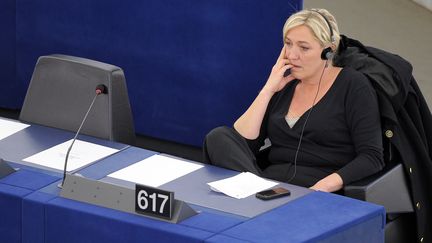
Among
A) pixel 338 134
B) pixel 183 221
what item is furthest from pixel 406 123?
pixel 183 221

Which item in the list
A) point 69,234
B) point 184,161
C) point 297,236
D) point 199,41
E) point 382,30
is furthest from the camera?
point 382,30

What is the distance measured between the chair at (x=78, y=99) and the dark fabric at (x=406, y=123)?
1.04 metres

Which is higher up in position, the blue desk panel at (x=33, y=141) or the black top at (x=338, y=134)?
the black top at (x=338, y=134)

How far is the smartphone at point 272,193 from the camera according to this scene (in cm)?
457

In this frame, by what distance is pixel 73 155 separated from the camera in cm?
504

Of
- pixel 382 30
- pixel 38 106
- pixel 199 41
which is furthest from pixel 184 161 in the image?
pixel 382 30

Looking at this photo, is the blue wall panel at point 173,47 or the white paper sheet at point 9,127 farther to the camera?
the blue wall panel at point 173,47

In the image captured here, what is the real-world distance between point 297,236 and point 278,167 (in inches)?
49.5

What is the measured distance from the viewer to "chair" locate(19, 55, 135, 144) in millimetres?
5367

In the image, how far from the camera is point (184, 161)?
16.5 feet

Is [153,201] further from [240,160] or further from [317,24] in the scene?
[317,24]

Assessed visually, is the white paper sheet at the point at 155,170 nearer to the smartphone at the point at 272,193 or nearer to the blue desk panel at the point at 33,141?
the blue desk panel at the point at 33,141

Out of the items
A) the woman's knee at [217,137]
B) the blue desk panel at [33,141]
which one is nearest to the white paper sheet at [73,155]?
the blue desk panel at [33,141]

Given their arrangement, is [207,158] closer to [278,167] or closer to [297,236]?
[278,167]
